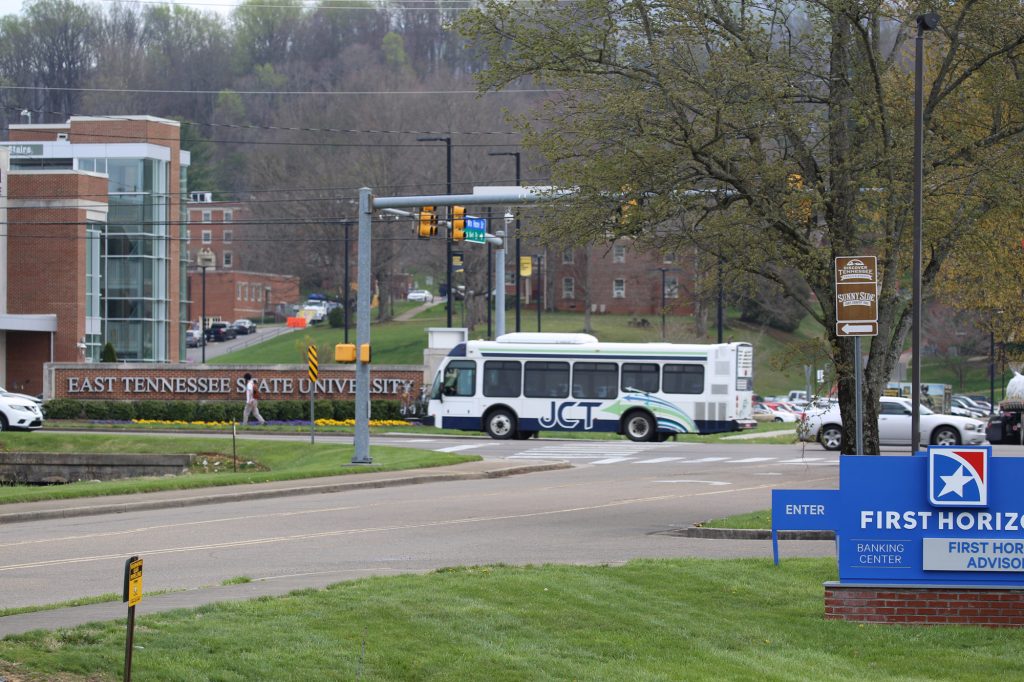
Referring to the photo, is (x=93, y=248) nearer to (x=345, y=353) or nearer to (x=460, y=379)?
(x=460, y=379)

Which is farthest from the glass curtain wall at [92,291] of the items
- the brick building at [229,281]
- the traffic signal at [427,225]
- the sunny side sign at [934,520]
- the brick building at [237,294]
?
the sunny side sign at [934,520]

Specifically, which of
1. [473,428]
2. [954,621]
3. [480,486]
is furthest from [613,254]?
[954,621]

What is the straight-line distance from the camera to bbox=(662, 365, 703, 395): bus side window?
39969 millimetres

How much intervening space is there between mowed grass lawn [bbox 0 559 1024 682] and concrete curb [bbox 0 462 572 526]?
32.8ft

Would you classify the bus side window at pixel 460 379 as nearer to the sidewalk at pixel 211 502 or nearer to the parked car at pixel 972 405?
the sidewalk at pixel 211 502

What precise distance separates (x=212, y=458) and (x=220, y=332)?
6723 cm

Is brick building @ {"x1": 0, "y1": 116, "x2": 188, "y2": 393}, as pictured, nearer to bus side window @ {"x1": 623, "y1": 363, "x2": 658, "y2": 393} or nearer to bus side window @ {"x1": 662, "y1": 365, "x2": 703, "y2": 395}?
bus side window @ {"x1": 623, "y1": 363, "x2": 658, "y2": 393}

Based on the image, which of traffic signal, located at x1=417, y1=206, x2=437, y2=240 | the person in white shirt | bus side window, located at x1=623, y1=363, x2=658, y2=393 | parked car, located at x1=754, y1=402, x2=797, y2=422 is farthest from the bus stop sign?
parked car, located at x1=754, y1=402, x2=797, y2=422

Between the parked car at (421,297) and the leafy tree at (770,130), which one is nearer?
the leafy tree at (770,130)

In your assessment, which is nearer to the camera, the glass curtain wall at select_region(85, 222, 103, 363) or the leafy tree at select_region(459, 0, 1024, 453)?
the leafy tree at select_region(459, 0, 1024, 453)

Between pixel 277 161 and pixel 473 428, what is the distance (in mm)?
57317

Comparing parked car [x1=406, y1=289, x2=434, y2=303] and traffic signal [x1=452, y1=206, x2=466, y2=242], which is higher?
traffic signal [x1=452, y1=206, x2=466, y2=242]

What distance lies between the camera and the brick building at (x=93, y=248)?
62562 millimetres

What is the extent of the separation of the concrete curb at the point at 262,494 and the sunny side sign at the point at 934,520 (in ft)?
44.7
